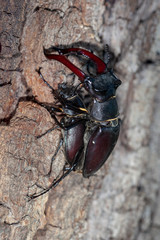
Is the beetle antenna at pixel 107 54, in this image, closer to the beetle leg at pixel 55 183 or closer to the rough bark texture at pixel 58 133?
the rough bark texture at pixel 58 133

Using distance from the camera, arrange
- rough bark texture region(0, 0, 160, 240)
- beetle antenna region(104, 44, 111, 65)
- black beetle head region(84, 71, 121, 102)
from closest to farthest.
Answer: rough bark texture region(0, 0, 160, 240)
black beetle head region(84, 71, 121, 102)
beetle antenna region(104, 44, 111, 65)

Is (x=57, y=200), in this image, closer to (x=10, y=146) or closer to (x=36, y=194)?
(x=36, y=194)

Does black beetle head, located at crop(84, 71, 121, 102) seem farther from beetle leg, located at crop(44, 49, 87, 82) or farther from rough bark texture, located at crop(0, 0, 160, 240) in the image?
rough bark texture, located at crop(0, 0, 160, 240)

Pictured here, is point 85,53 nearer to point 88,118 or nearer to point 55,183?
point 88,118

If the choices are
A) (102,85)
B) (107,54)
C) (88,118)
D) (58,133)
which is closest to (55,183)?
(58,133)

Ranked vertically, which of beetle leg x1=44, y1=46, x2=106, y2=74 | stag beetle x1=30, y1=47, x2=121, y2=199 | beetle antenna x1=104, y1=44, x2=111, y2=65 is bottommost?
stag beetle x1=30, y1=47, x2=121, y2=199

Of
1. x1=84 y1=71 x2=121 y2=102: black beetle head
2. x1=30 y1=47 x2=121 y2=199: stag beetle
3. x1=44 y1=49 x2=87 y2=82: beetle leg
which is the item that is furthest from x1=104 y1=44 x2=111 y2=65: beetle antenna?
x1=44 y1=49 x2=87 y2=82: beetle leg
